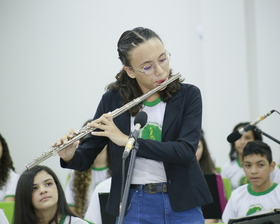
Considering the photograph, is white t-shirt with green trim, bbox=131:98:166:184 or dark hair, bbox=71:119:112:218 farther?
dark hair, bbox=71:119:112:218

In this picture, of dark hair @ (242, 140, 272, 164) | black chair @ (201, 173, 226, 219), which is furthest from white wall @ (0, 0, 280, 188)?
black chair @ (201, 173, 226, 219)

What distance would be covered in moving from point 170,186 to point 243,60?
340cm

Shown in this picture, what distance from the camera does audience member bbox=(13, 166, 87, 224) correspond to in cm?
257

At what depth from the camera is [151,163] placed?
1.67 metres

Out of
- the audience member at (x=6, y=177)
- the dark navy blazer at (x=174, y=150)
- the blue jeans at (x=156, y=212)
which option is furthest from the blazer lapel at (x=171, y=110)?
the audience member at (x=6, y=177)

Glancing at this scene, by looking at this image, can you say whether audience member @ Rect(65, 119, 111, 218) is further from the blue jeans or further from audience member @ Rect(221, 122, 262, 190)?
the blue jeans

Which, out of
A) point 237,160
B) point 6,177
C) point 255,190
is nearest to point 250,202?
point 255,190

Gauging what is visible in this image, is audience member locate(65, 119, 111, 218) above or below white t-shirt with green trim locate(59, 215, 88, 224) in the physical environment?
above

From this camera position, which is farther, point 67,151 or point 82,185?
point 82,185

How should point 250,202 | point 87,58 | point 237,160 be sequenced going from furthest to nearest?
1. point 87,58
2. point 237,160
3. point 250,202

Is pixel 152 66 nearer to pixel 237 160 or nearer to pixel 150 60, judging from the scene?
pixel 150 60

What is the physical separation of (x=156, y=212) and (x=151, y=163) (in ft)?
0.59

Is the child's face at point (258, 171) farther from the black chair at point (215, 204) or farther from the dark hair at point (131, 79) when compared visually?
the dark hair at point (131, 79)

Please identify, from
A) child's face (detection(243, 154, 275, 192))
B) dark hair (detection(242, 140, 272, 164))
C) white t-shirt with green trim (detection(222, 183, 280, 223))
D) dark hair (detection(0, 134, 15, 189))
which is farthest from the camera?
dark hair (detection(0, 134, 15, 189))
